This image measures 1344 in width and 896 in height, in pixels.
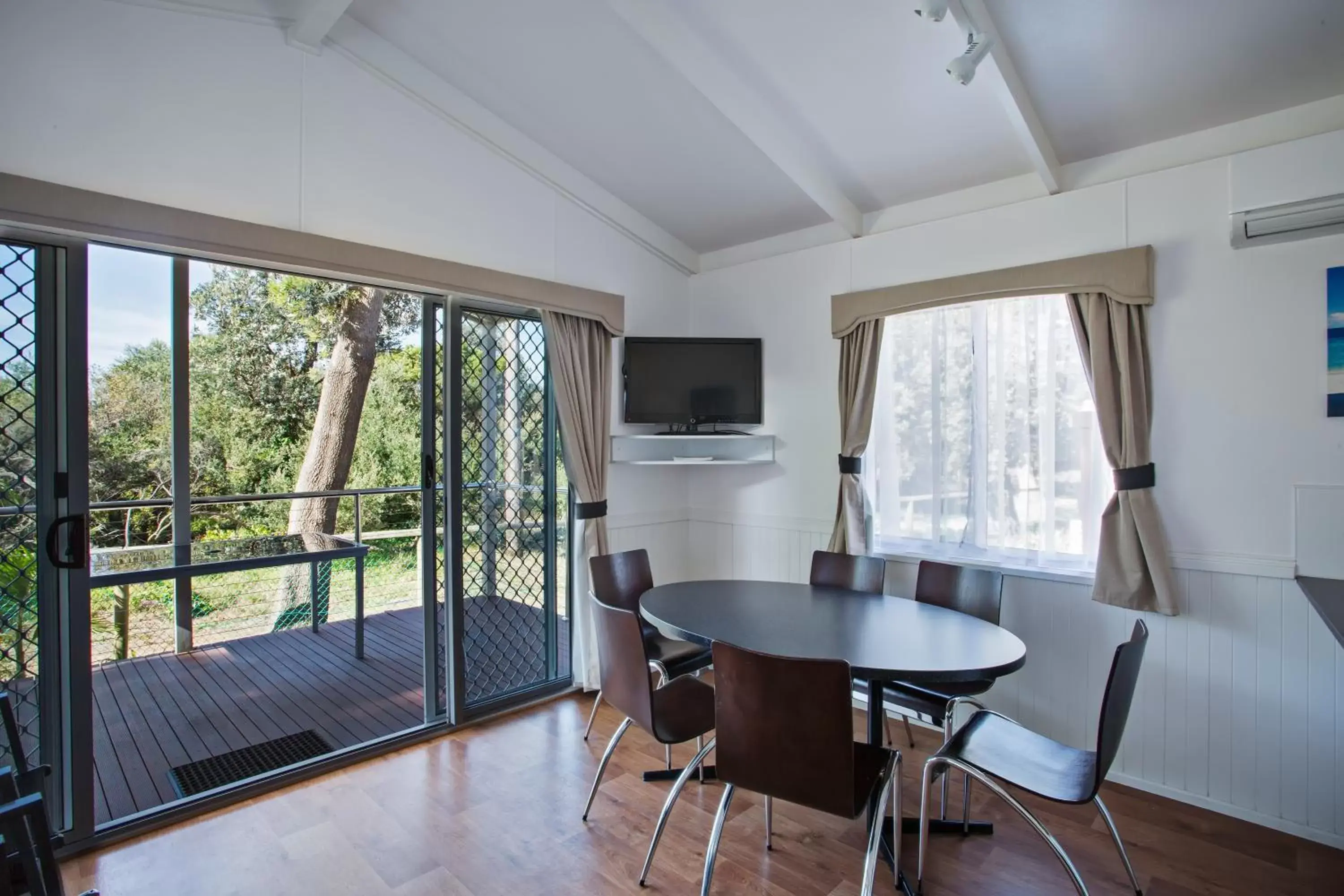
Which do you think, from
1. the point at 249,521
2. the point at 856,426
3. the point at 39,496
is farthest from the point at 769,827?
the point at 249,521

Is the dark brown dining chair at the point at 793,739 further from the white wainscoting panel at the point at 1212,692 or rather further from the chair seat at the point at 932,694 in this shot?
the white wainscoting panel at the point at 1212,692

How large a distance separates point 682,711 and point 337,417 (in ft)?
15.2

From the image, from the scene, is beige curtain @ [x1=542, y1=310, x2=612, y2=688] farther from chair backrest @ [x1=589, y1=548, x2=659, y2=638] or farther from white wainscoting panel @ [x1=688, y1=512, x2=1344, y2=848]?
white wainscoting panel @ [x1=688, y1=512, x2=1344, y2=848]

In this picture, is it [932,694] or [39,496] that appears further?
[932,694]

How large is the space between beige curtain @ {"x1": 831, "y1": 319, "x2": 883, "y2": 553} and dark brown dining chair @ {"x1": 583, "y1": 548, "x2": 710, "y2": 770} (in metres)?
1.00

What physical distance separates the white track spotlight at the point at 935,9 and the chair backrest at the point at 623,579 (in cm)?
240

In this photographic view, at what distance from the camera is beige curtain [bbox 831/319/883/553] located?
3416 mm

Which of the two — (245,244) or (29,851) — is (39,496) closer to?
(245,244)

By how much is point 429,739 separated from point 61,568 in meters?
1.64

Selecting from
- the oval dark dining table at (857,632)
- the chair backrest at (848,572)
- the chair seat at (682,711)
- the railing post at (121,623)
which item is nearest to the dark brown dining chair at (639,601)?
the chair seat at (682,711)

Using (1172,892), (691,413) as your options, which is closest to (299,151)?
(691,413)

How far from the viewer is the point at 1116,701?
5.82 feet

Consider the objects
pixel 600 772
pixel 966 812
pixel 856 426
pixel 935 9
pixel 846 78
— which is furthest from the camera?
pixel 856 426

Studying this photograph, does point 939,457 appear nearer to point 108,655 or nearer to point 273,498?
point 273,498
